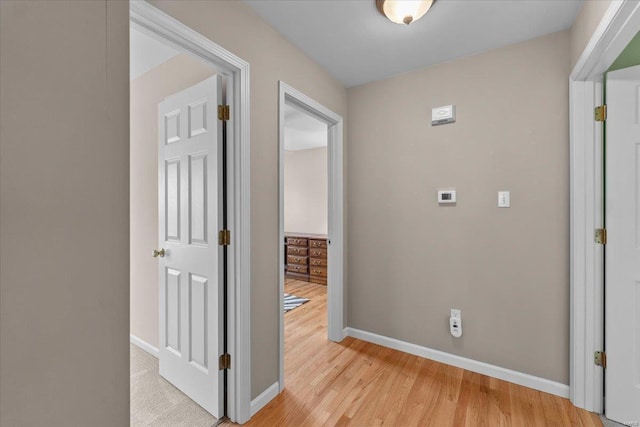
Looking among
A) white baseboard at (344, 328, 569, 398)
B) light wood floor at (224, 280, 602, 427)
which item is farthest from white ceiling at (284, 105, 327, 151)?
light wood floor at (224, 280, 602, 427)

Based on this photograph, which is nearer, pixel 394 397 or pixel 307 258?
pixel 394 397

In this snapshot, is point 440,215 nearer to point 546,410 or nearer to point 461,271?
point 461,271

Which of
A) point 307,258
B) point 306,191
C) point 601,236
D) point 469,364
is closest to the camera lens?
point 601,236

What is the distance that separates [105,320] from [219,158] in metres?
1.45

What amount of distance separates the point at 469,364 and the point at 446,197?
1.29 m

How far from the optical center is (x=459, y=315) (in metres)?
2.18

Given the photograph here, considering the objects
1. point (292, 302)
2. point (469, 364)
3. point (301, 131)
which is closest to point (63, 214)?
point (469, 364)

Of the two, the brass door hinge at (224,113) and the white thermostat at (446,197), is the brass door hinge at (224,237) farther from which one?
the white thermostat at (446,197)

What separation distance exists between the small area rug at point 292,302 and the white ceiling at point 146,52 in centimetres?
286

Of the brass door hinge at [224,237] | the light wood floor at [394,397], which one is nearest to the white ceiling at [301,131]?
the brass door hinge at [224,237]

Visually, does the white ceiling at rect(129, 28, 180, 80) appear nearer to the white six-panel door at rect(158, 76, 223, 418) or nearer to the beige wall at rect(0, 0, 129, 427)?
the white six-panel door at rect(158, 76, 223, 418)

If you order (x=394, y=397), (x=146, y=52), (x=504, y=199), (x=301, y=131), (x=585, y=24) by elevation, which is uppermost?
(x=301, y=131)

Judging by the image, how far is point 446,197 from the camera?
2.22m

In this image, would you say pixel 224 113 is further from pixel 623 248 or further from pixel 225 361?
pixel 623 248
